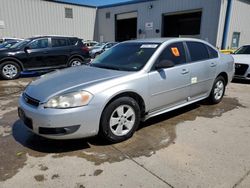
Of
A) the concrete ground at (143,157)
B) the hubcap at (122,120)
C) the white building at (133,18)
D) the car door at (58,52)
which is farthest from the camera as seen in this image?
the white building at (133,18)

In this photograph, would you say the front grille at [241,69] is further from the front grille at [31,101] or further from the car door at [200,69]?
the front grille at [31,101]

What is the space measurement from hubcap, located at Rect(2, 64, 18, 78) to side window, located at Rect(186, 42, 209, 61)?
6921 millimetres

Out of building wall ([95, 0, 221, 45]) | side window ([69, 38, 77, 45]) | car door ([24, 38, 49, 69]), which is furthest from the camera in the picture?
building wall ([95, 0, 221, 45])

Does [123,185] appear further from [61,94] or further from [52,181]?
[61,94]

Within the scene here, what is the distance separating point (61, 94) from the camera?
2844 mm

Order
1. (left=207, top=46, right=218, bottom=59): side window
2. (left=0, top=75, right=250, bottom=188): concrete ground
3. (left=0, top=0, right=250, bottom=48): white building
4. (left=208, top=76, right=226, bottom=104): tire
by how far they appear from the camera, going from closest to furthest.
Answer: (left=0, top=75, right=250, bottom=188): concrete ground < (left=207, top=46, right=218, bottom=59): side window < (left=208, top=76, right=226, bottom=104): tire < (left=0, top=0, right=250, bottom=48): white building

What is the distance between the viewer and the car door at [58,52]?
913 centimetres

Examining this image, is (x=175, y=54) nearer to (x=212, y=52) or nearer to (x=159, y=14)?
(x=212, y=52)

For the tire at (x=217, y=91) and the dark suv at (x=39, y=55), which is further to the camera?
the dark suv at (x=39, y=55)

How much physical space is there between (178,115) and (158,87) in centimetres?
117

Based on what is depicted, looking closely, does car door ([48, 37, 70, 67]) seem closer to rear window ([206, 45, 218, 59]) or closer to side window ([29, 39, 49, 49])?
side window ([29, 39, 49, 49])

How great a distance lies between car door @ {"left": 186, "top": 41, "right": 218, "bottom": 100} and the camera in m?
4.27

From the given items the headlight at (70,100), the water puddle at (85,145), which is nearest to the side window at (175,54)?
the water puddle at (85,145)

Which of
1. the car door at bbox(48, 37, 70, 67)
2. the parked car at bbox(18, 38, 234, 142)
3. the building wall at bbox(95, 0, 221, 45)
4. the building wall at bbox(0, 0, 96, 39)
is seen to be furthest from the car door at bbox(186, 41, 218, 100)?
the building wall at bbox(0, 0, 96, 39)
